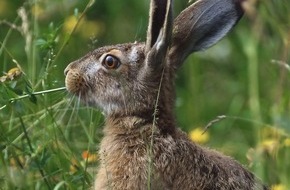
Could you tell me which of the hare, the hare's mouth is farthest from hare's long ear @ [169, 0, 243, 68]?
the hare's mouth

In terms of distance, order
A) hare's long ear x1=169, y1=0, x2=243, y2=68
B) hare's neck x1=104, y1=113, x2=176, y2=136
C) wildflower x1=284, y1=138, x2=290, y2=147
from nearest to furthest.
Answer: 1. hare's neck x1=104, y1=113, x2=176, y2=136
2. hare's long ear x1=169, y1=0, x2=243, y2=68
3. wildflower x1=284, y1=138, x2=290, y2=147

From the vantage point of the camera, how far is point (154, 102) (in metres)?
6.46

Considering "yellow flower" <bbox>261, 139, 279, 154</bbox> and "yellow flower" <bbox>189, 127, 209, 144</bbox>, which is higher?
"yellow flower" <bbox>261, 139, 279, 154</bbox>

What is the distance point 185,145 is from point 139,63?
470 millimetres

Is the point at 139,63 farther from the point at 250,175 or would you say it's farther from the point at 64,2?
the point at 64,2

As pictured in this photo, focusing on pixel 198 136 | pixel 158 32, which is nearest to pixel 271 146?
pixel 198 136

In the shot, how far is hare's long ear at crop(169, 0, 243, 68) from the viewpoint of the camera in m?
6.59

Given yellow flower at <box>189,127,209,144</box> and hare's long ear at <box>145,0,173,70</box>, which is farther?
yellow flower at <box>189,127,209,144</box>

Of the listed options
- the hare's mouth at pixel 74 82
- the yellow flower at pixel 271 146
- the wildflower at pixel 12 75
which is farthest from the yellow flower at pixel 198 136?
the wildflower at pixel 12 75

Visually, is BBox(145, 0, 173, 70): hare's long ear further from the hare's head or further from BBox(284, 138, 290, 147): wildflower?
BBox(284, 138, 290, 147): wildflower

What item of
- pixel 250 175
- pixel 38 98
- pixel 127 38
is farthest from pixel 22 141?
pixel 127 38

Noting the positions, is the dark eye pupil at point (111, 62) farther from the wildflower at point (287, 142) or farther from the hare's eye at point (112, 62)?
the wildflower at point (287, 142)

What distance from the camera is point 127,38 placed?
9.17 m

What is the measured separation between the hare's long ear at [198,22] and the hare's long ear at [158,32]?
0.18 metres
